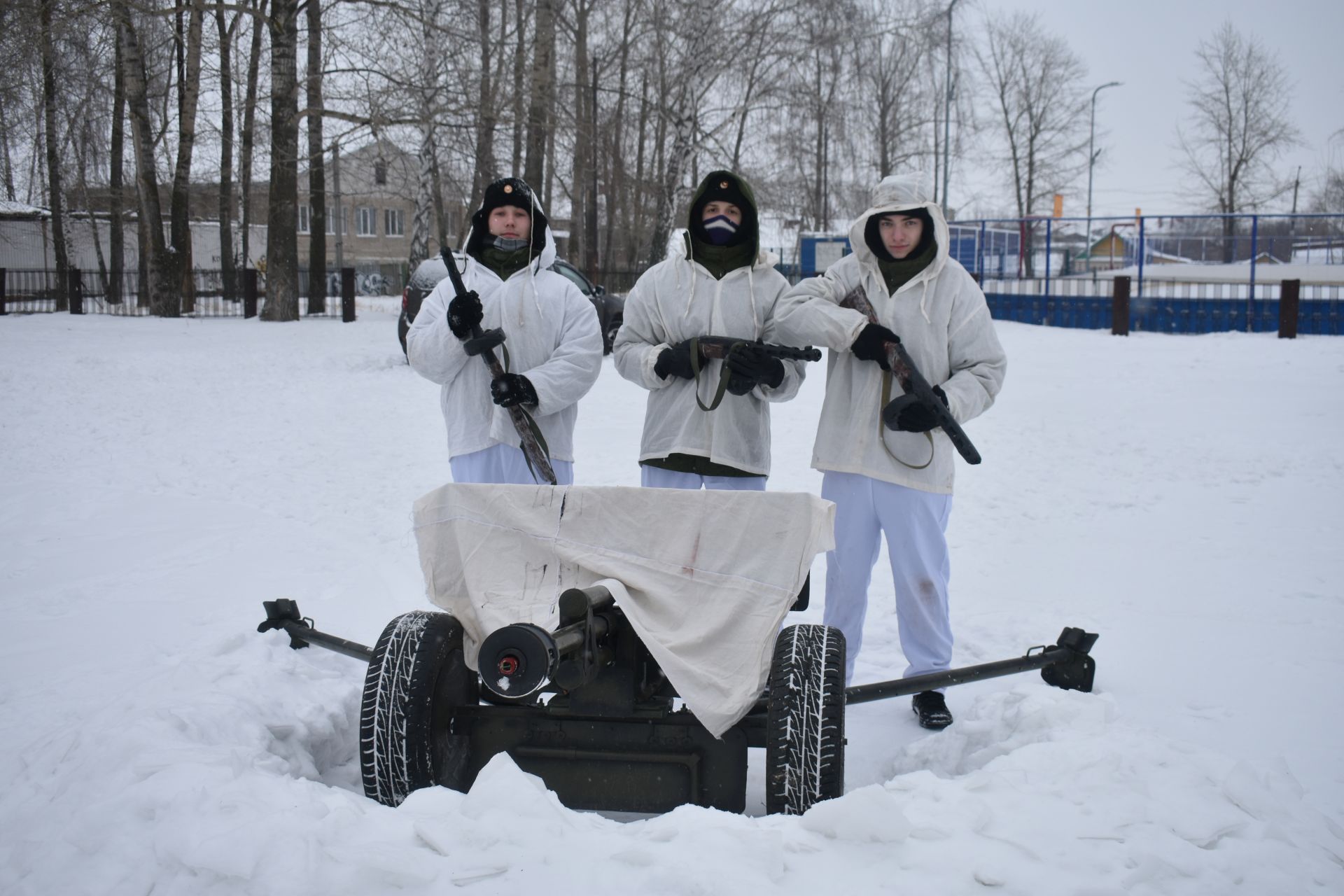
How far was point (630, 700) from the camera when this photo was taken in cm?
311

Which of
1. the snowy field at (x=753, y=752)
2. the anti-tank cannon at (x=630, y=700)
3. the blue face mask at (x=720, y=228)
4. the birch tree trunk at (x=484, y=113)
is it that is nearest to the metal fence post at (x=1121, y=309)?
the snowy field at (x=753, y=752)

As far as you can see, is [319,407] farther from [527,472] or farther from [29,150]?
[29,150]

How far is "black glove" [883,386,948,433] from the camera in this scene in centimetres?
397

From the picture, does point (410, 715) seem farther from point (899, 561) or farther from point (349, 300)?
point (349, 300)

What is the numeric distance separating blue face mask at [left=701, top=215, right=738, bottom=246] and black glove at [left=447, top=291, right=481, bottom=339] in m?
0.95

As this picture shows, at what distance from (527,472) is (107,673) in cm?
177

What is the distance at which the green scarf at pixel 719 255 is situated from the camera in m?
4.41

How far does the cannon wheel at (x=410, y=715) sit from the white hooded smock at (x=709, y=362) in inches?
59.3

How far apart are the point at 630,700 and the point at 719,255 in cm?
200

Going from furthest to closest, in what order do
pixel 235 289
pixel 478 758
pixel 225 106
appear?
1. pixel 235 289
2. pixel 225 106
3. pixel 478 758

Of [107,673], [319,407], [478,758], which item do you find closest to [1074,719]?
[478,758]

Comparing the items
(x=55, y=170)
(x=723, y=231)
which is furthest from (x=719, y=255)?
(x=55, y=170)

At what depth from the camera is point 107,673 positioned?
4211 mm

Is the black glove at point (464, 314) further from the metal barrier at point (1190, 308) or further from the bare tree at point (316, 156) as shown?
the metal barrier at point (1190, 308)
